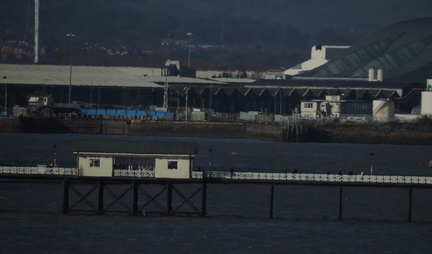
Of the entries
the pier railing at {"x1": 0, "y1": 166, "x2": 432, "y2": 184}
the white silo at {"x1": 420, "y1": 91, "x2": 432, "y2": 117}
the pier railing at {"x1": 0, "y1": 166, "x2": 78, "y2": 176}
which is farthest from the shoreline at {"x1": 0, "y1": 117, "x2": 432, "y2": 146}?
the pier railing at {"x1": 0, "y1": 166, "x2": 78, "y2": 176}

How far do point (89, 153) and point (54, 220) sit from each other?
5440mm

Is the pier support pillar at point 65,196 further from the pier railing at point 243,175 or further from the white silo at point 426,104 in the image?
the white silo at point 426,104

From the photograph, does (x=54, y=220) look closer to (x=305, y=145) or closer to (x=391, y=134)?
(x=305, y=145)

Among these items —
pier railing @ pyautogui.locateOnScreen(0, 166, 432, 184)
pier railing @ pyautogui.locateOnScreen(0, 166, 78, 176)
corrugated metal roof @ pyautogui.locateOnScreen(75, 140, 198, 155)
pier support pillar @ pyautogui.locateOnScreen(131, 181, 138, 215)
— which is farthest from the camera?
corrugated metal roof @ pyautogui.locateOnScreen(75, 140, 198, 155)

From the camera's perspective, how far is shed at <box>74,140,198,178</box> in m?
91.4

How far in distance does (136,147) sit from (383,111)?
107700mm

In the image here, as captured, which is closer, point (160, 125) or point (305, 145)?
point (305, 145)

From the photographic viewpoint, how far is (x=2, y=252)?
79.2 metres

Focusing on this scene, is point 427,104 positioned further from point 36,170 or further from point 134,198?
point 36,170

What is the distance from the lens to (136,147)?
92.9 metres

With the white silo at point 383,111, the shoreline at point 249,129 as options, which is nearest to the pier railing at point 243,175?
the shoreline at point 249,129

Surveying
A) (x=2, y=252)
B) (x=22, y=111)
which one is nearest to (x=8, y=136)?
(x=22, y=111)

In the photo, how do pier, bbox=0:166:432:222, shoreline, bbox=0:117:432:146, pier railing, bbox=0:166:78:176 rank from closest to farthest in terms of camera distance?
1. pier, bbox=0:166:432:222
2. pier railing, bbox=0:166:78:176
3. shoreline, bbox=0:117:432:146

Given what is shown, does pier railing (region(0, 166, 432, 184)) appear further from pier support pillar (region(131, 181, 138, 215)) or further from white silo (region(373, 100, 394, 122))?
white silo (region(373, 100, 394, 122))
